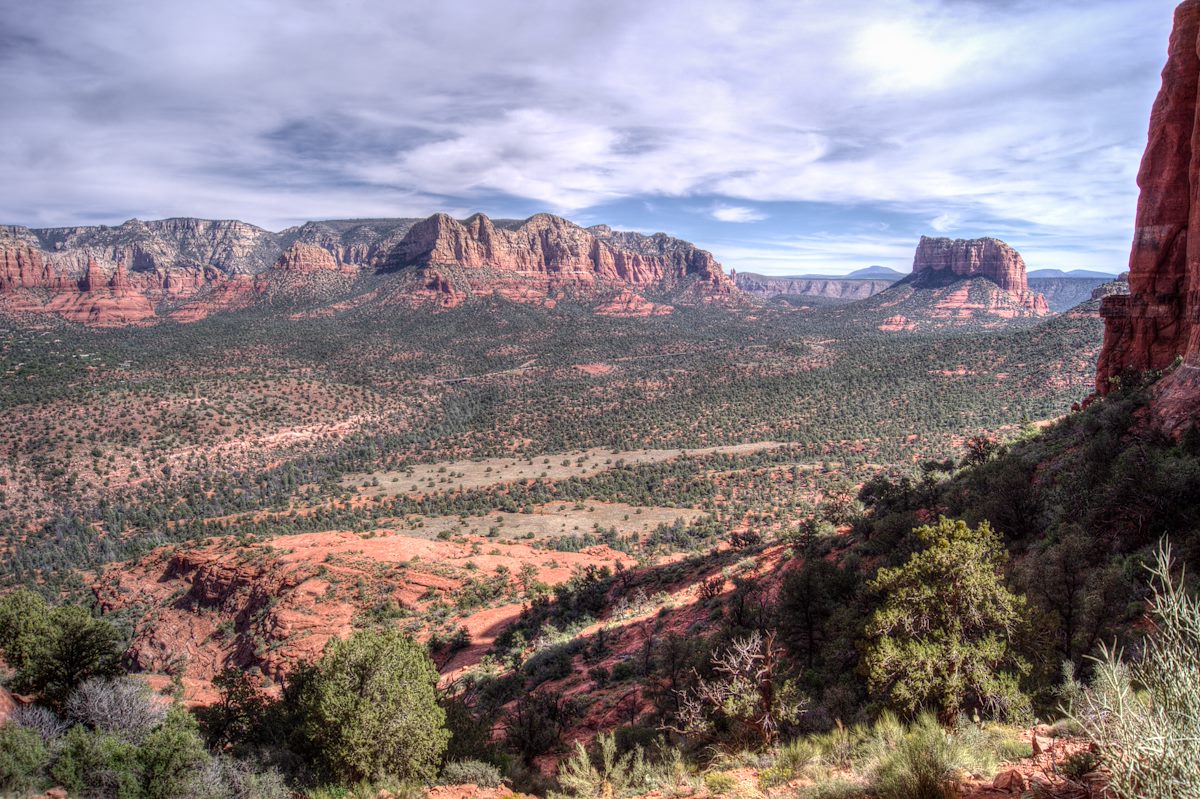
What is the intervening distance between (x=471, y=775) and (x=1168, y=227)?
31.2 metres

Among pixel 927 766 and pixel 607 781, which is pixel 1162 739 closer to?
pixel 927 766

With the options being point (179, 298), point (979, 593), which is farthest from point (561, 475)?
point (179, 298)

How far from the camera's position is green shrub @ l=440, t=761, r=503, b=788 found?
10.7 m

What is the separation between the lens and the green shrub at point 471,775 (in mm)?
10734

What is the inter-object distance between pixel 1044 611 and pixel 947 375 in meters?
73.7

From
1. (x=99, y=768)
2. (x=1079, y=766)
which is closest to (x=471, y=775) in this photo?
(x=99, y=768)

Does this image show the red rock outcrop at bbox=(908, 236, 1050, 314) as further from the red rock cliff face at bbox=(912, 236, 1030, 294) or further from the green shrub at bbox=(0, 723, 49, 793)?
the green shrub at bbox=(0, 723, 49, 793)

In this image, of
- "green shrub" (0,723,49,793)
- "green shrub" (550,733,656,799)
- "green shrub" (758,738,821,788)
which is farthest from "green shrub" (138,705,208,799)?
"green shrub" (758,738,821,788)

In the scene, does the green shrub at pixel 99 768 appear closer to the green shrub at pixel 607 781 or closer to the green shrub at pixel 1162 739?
the green shrub at pixel 607 781

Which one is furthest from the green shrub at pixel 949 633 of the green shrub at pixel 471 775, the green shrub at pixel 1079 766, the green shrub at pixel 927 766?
the green shrub at pixel 471 775

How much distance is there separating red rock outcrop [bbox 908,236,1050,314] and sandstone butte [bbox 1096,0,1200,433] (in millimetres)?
175821

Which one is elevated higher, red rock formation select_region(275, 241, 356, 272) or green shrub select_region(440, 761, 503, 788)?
red rock formation select_region(275, 241, 356, 272)

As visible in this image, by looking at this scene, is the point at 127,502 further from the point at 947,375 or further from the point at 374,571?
the point at 947,375

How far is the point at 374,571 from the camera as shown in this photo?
1201 inches
